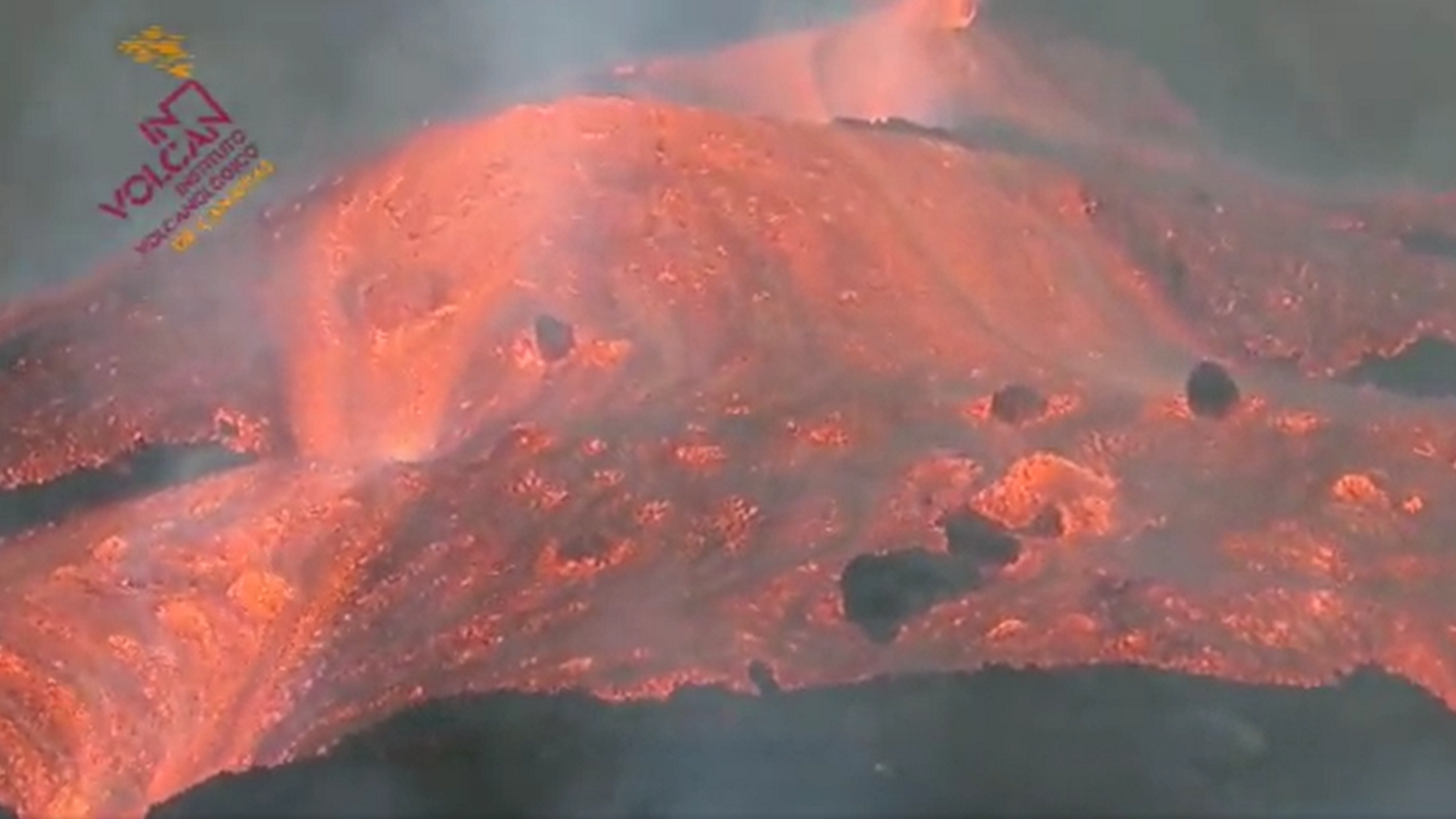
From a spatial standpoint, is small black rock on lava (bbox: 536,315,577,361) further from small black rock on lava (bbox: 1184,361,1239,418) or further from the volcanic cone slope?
small black rock on lava (bbox: 1184,361,1239,418)

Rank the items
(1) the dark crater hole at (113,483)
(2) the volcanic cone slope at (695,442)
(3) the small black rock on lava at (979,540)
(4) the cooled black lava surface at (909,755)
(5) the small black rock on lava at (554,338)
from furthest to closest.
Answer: (5) the small black rock on lava at (554,338)
(1) the dark crater hole at (113,483)
(3) the small black rock on lava at (979,540)
(2) the volcanic cone slope at (695,442)
(4) the cooled black lava surface at (909,755)

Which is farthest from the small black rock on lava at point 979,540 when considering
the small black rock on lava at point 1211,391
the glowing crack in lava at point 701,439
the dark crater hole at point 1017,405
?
the small black rock on lava at point 1211,391

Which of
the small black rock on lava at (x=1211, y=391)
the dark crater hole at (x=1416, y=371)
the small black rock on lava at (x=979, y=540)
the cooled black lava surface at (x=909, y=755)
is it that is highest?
the dark crater hole at (x=1416, y=371)

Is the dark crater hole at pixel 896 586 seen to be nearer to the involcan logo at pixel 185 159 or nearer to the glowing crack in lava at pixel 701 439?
the glowing crack in lava at pixel 701 439

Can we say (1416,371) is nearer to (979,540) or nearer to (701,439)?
(979,540)


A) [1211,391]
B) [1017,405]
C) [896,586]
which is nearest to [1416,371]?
[1211,391]

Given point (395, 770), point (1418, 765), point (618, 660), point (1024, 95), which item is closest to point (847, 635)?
point (618, 660)

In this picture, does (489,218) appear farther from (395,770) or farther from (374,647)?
(395,770)
